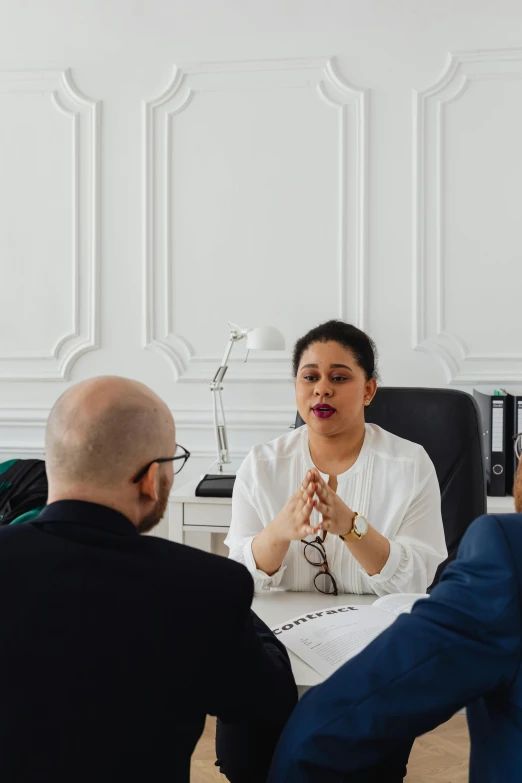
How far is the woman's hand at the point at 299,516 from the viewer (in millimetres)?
1544

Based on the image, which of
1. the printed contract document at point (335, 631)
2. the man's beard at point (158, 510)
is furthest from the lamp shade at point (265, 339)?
the man's beard at point (158, 510)

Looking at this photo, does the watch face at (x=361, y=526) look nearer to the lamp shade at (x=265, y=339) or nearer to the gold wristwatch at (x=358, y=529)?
the gold wristwatch at (x=358, y=529)

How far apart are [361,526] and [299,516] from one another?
0.45 ft

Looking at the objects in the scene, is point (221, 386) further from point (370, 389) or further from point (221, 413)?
point (370, 389)

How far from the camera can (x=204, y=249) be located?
3201 mm

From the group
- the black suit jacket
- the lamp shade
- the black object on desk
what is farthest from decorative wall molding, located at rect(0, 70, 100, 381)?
the black suit jacket

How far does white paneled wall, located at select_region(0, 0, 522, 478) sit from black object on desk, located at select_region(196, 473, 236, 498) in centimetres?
48

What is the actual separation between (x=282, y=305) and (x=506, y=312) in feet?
2.96

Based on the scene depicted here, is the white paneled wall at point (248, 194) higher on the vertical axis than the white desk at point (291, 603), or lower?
higher

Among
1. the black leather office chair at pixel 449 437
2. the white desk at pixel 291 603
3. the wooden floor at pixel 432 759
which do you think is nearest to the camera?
the white desk at pixel 291 603

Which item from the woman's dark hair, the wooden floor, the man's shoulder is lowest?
the wooden floor

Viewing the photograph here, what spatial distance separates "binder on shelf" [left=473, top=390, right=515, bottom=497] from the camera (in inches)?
108

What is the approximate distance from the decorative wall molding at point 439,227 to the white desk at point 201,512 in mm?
614

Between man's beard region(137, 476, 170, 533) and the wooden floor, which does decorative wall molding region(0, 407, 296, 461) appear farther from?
man's beard region(137, 476, 170, 533)
